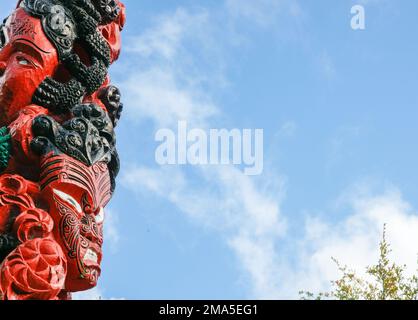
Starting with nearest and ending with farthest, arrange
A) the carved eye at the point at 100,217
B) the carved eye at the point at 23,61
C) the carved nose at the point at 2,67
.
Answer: the carved eye at the point at 100,217 < the carved eye at the point at 23,61 < the carved nose at the point at 2,67

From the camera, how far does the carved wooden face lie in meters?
6.80

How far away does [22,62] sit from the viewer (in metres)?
6.92

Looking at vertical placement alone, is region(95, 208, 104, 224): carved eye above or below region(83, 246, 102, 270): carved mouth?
above

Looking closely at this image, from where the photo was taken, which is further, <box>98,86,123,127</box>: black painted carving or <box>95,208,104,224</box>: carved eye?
<box>98,86,123,127</box>: black painted carving

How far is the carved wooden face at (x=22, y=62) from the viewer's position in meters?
6.80

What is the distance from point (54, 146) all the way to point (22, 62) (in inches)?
42.2

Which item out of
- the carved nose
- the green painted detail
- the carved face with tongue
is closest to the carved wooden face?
the carved nose

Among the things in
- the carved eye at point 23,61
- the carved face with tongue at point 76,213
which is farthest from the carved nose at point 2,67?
the carved face with tongue at point 76,213

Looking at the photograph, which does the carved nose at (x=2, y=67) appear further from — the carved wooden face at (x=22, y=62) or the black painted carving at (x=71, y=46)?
the black painted carving at (x=71, y=46)

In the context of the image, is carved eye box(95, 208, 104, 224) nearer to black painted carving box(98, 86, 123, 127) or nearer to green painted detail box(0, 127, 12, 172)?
green painted detail box(0, 127, 12, 172)
